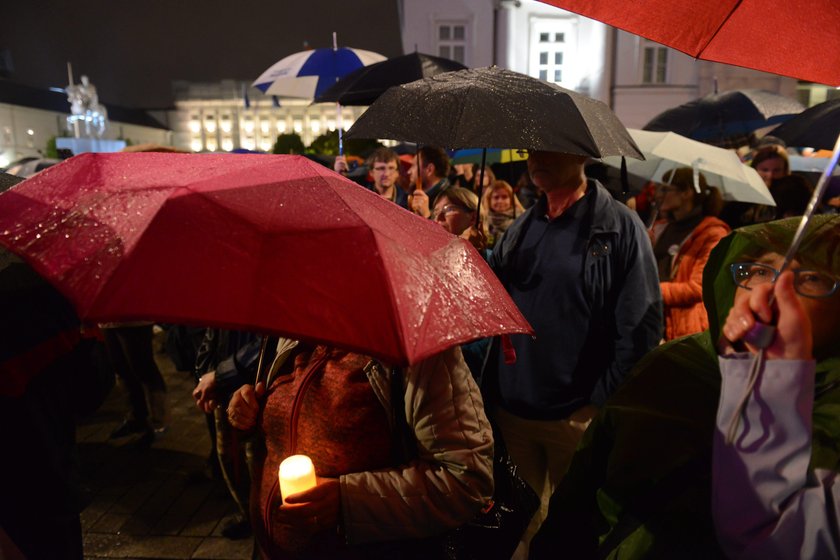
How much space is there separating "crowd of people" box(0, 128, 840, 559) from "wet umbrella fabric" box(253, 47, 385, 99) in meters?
4.91

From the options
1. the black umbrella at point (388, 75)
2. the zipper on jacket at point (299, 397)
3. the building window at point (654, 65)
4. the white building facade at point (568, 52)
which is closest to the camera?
the zipper on jacket at point (299, 397)

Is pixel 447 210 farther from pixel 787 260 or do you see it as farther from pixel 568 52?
pixel 568 52

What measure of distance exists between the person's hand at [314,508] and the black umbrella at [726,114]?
286 inches

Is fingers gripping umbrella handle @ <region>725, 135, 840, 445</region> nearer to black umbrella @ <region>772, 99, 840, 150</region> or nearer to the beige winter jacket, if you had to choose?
the beige winter jacket

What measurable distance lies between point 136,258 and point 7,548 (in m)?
0.94

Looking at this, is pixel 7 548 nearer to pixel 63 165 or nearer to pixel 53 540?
pixel 53 540

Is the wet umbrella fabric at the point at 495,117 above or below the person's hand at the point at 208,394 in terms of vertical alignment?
above

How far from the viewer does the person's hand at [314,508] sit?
1.39 meters

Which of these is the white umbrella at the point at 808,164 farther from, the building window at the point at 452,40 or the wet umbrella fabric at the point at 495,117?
the building window at the point at 452,40

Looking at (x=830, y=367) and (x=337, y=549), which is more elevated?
(x=830, y=367)

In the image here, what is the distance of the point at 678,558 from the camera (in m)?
1.17

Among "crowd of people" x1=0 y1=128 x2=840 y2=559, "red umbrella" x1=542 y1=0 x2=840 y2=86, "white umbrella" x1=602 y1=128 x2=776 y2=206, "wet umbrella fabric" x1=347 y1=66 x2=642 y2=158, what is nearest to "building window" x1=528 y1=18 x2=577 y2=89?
"white umbrella" x1=602 y1=128 x2=776 y2=206

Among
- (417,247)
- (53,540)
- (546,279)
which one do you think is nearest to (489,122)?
(546,279)

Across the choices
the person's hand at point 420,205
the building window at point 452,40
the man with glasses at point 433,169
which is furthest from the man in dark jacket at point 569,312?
the building window at point 452,40
